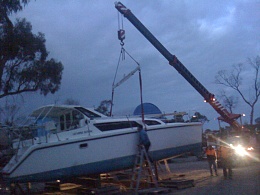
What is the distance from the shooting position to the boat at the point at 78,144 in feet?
37.5

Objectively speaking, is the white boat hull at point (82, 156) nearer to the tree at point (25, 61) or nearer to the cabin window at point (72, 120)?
the cabin window at point (72, 120)

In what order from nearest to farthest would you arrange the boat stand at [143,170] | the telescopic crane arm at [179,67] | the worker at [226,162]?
1. the boat stand at [143,170]
2. the worker at [226,162]
3. the telescopic crane arm at [179,67]

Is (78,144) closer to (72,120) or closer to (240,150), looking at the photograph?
(72,120)

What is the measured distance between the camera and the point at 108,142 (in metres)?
12.3

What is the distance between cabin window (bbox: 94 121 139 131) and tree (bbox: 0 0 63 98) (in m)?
7.07

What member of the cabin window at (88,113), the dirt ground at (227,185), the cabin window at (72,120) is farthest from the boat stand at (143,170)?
the cabin window at (72,120)

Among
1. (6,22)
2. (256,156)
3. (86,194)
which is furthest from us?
(256,156)

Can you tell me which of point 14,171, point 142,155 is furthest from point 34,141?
point 142,155

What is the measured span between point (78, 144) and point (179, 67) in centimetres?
989

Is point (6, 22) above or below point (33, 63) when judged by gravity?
above

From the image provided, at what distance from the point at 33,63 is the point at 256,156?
1366cm

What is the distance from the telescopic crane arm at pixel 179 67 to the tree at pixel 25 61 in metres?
4.40

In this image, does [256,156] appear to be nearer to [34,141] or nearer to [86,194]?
[86,194]

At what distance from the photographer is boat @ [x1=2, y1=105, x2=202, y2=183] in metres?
11.4
